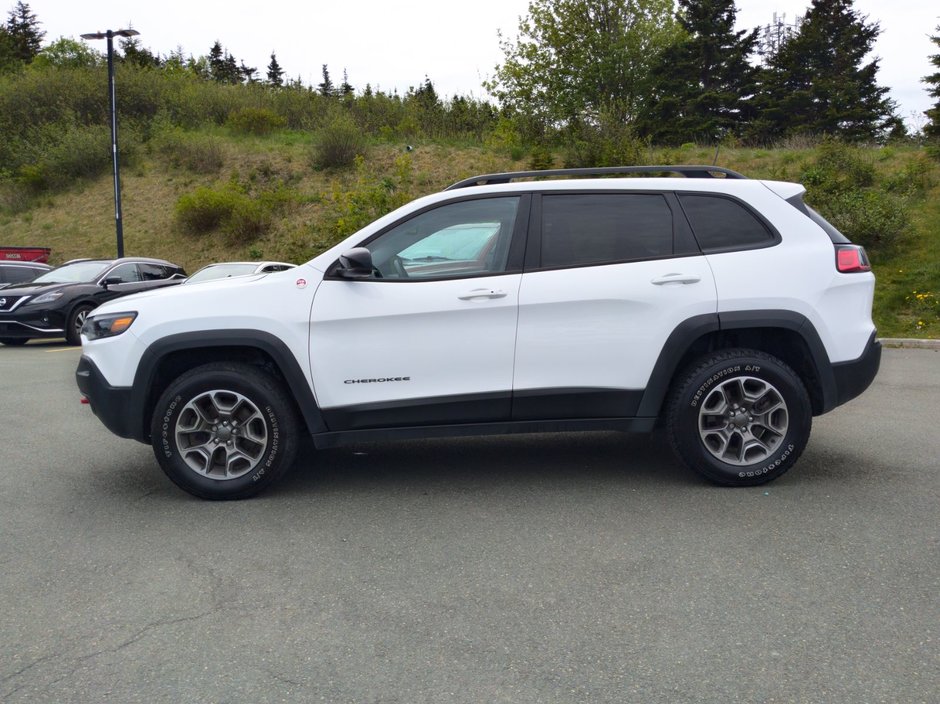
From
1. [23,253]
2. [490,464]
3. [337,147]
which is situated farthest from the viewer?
[337,147]

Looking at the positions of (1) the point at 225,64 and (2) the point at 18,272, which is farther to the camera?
(1) the point at 225,64

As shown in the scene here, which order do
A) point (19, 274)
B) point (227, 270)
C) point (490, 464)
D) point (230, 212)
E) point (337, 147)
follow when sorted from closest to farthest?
point (490, 464), point (227, 270), point (19, 274), point (230, 212), point (337, 147)

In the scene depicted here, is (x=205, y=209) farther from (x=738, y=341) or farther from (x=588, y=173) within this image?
(x=738, y=341)

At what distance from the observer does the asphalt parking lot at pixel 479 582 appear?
2893 mm

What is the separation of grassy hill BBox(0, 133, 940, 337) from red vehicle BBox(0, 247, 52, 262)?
209 inches

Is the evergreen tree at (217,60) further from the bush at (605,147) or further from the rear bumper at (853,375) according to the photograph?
the rear bumper at (853,375)

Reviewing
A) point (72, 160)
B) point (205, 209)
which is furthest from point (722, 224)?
point (72, 160)

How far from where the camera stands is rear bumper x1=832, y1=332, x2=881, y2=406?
5094mm

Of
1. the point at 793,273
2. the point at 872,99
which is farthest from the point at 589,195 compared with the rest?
the point at 872,99

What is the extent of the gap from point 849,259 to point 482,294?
222cm

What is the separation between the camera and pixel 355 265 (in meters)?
4.91

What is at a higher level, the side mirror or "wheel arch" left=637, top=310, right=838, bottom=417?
the side mirror

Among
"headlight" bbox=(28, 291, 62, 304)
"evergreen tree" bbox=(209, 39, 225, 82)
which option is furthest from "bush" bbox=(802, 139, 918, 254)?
"evergreen tree" bbox=(209, 39, 225, 82)

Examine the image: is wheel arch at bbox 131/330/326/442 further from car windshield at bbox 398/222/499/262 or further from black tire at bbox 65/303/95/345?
black tire at bbox 65/303/95/345
